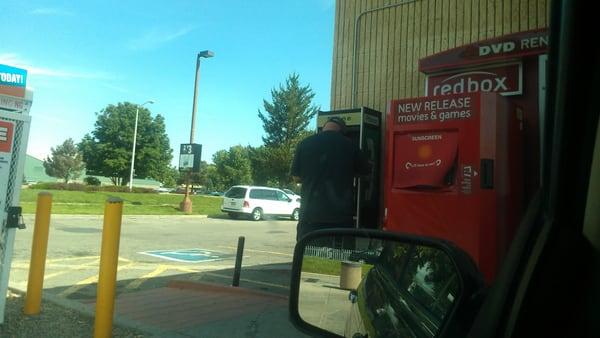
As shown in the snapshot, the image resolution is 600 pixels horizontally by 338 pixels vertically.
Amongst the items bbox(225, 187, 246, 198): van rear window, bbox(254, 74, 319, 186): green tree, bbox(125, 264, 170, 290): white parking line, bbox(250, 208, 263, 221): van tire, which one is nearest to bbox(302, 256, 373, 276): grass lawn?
bbox(125, 264, 170, 290): white parking line

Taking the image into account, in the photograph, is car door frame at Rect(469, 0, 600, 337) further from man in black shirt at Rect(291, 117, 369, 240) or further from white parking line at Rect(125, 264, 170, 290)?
white parking line at Rect(125, 264, 170, 290)

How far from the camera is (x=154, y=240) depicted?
44.9 feet

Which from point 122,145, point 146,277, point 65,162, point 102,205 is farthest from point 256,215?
point 65,162

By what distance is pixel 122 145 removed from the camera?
60.0 m

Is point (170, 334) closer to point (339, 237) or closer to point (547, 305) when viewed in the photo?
point (339, 237)

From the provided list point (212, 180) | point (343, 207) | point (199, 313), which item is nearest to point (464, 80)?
point (343, 207)

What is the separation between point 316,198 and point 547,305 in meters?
3.77

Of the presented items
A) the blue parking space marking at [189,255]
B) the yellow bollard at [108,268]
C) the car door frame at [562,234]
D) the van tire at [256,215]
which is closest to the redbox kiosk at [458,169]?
the yellow bollard at [108,268]

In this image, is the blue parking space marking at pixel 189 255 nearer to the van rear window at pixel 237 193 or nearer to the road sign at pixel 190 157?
the road sign at pixel 190 157

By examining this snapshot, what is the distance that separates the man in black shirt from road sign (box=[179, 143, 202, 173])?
57.9 feet

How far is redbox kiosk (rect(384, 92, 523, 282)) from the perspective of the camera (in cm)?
481

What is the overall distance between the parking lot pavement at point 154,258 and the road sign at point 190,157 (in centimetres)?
485

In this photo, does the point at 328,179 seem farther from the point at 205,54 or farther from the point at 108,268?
the point at 205,54

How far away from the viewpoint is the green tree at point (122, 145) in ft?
192
